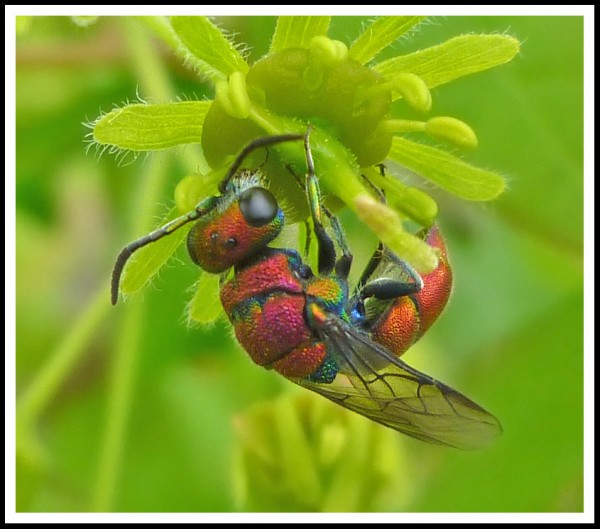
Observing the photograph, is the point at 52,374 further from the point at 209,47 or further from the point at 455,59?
the point at 455,59

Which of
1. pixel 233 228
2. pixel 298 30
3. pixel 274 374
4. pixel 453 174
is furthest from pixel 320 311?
pixel 274 374

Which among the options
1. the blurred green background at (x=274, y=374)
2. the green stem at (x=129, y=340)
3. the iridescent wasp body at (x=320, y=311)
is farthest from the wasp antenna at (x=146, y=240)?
the green stem at (x=129, y=340)

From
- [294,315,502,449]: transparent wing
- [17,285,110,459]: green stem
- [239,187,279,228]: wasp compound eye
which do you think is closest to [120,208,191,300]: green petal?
[239,187,279,228]: wasp compound eye

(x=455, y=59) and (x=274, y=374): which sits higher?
(x=455, y=59)

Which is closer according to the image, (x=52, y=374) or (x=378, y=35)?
(x=378, y=35)

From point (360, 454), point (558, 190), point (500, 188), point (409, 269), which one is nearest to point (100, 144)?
point (409, 269)

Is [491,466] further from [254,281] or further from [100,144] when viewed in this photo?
[100,144]
